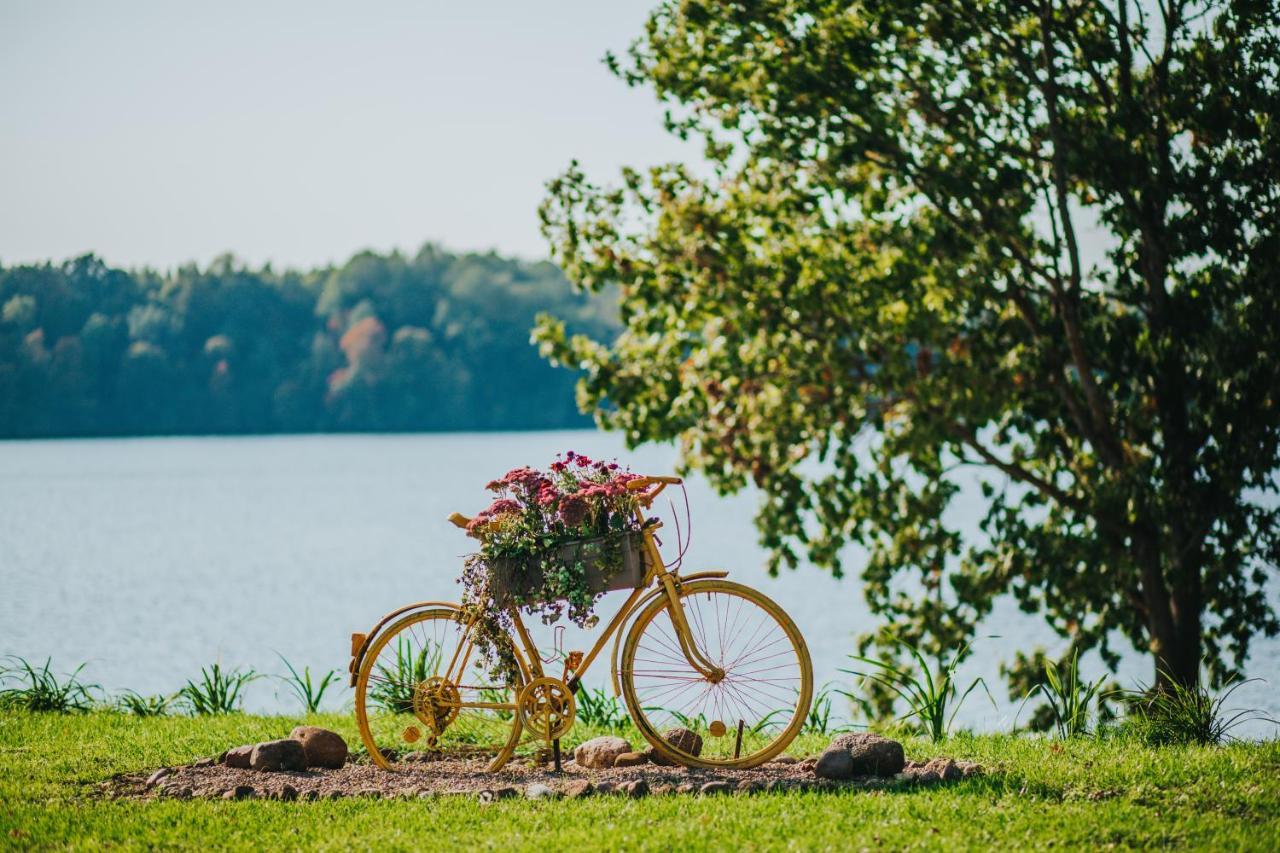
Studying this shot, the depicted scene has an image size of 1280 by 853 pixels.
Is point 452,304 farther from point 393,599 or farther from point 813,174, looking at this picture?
point 813,174

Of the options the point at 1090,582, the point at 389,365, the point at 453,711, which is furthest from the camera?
the point at 389,365

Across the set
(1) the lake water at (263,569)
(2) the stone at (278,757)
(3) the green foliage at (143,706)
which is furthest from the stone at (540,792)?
(3) the green foliage at (143,706)

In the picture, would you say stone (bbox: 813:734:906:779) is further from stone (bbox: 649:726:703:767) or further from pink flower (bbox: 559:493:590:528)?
pink flower (bbox: 559:493:590:528)

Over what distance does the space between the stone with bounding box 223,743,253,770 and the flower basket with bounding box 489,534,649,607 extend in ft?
5.05

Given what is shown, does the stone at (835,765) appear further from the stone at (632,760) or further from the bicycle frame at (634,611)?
the stone at (632,760)

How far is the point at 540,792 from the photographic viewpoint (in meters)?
5.88

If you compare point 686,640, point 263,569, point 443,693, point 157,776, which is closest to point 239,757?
point 157,776

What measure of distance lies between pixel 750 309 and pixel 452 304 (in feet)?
263

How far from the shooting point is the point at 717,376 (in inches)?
450

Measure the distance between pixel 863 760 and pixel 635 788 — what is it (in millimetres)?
1113

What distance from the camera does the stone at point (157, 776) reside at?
624 cm

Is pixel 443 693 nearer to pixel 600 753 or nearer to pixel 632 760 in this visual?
pixel 600 753

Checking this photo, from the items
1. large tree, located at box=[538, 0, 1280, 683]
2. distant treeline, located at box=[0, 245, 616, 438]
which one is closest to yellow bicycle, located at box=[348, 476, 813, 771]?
large tree, located at box=[538, 0, 1280, 683]

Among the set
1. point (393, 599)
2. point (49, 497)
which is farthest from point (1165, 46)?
point (49, 497)
